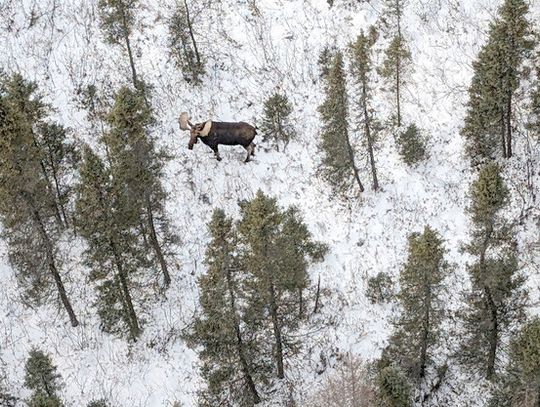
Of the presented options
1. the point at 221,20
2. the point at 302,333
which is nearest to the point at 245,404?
the point at 302,333

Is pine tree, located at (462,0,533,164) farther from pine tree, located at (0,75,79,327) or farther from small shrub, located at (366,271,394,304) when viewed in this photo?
pine tree, located at (0,75,79,327)

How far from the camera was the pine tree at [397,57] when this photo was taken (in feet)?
119

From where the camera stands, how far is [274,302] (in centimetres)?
2630

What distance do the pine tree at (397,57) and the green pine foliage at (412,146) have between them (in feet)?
6.62

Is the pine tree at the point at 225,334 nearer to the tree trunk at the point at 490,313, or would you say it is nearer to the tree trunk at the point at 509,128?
the tree trunk at the point at 490,313

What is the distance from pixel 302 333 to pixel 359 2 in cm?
2735

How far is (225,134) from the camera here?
3634 centimetres

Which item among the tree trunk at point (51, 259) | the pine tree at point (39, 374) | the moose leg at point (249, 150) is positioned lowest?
the pine tree at point (39, 374)

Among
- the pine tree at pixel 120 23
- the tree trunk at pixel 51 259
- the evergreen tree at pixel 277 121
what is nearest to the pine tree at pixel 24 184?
the tree trunk at pixel 51 259

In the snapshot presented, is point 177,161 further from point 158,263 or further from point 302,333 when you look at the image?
point 302,333

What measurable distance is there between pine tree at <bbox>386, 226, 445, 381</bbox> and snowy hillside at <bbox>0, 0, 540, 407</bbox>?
191 cm

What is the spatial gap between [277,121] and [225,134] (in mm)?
3699

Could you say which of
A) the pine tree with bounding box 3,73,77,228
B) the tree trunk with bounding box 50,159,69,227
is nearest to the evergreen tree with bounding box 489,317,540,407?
the pine tree with bounding box 3,73,77,228

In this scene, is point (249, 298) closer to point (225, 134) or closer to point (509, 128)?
point (225, 134)
